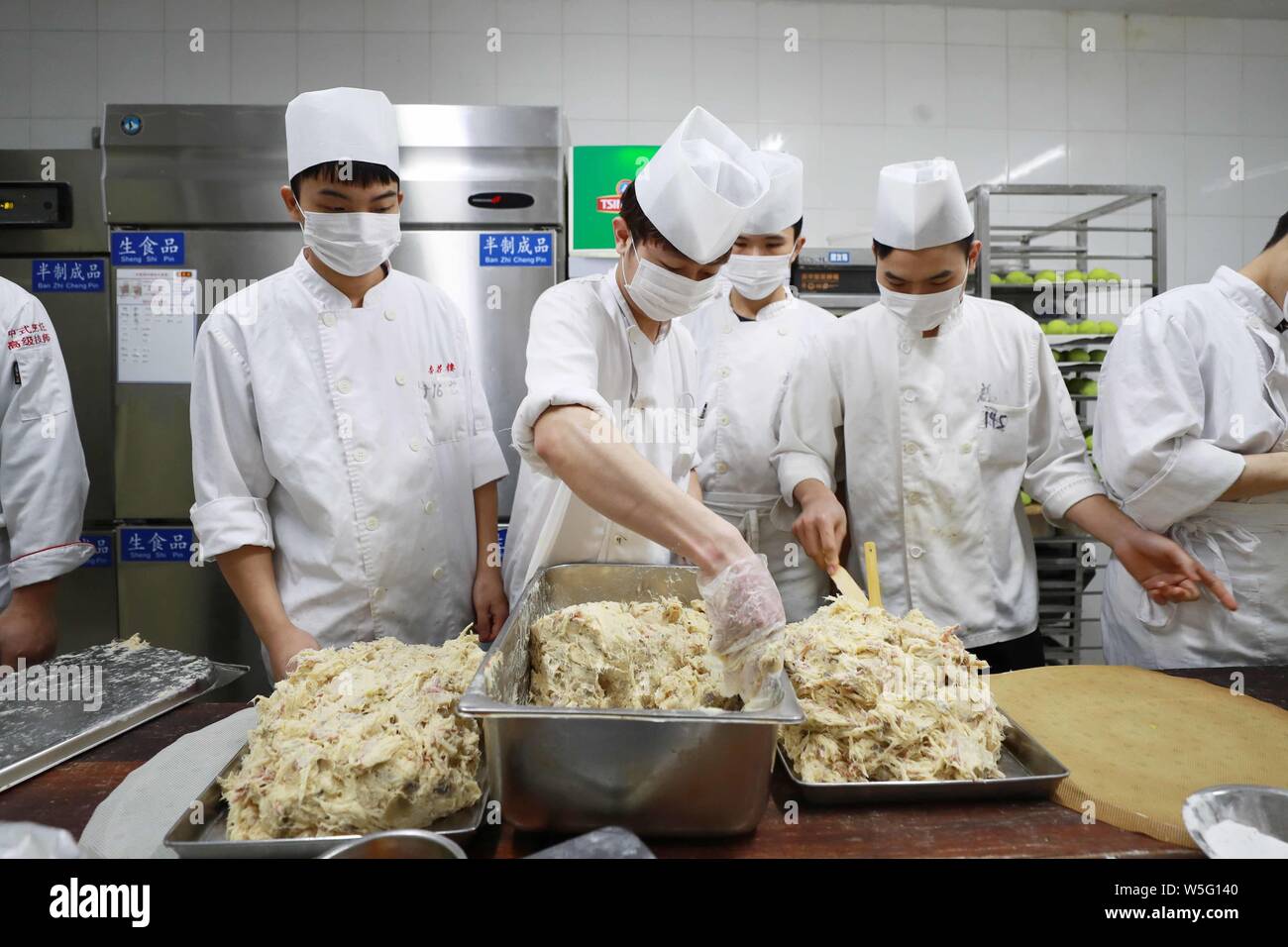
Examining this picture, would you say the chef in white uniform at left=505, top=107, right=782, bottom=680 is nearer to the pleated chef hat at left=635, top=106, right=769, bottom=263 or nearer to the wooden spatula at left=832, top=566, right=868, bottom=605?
the pleated chef hat at left=635, top=106, right=769, bottom=263

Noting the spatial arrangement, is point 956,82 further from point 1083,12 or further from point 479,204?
point 479,204

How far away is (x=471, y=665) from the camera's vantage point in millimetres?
1123

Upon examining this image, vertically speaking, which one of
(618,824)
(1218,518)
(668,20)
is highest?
(668,20)

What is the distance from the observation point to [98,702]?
4.05 feet

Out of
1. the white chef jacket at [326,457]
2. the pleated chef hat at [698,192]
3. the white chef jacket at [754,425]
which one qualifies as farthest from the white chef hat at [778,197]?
the white chef jacket at [326,457]

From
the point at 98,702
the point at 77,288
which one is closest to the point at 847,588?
the point at 98,702

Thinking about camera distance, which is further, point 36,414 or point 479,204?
point 479,204

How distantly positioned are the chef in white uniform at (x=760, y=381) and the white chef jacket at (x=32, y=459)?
5.28ft

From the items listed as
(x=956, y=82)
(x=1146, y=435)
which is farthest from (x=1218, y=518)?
(x=956, y=82)

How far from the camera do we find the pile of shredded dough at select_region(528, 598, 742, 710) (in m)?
1.07

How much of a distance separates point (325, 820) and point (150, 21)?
162 inches

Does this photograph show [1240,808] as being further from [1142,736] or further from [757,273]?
[757,273]

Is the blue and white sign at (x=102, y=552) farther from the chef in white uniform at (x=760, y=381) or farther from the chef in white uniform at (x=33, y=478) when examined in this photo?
the chef in white uniform at (x=760, y=381)

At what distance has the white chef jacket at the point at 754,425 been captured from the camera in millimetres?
2119
